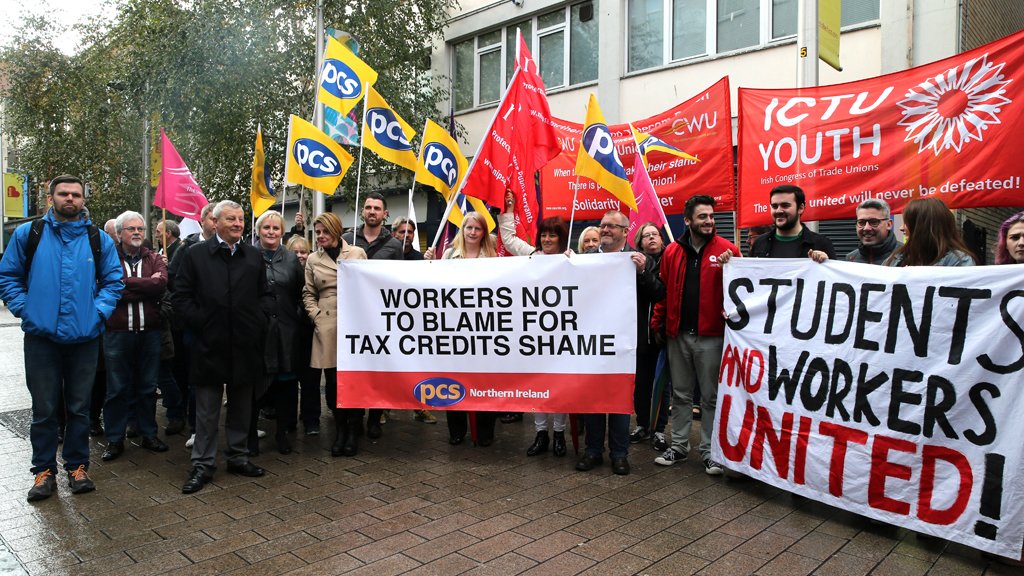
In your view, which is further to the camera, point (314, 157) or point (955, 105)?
point (314, 157)

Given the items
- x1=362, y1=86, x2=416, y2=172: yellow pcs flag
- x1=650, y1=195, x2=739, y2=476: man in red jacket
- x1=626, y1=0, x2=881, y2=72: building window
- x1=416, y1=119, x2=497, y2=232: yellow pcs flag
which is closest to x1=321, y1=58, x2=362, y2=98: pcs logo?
x1=362, y1=86, x2=416, y2=172: yellow pcs flag

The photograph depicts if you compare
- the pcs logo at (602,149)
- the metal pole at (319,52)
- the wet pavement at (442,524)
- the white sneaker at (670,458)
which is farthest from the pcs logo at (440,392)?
the metal pole at (319,52)

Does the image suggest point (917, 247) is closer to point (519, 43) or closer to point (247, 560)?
point (519, 43)

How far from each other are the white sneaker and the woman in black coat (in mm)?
3001

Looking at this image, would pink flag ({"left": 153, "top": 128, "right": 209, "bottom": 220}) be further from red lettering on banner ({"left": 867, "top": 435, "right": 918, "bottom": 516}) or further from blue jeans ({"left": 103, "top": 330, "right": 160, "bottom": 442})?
red lettering on banner ({"left": 867, "top": 435, "right": 918, "bottom": 516})

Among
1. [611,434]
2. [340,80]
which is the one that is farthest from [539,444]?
[340,80]

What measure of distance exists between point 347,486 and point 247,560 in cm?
129

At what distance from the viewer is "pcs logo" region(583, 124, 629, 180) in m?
5.52

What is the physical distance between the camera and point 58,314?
472 cm

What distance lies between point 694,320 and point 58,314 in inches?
173

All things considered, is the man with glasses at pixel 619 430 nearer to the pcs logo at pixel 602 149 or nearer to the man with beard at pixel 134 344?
the pcs logo at pixel 602 149

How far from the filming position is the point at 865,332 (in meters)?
4.28

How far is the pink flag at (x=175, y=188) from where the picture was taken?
324 inches

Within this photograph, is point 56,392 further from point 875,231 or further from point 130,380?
point 875,231
